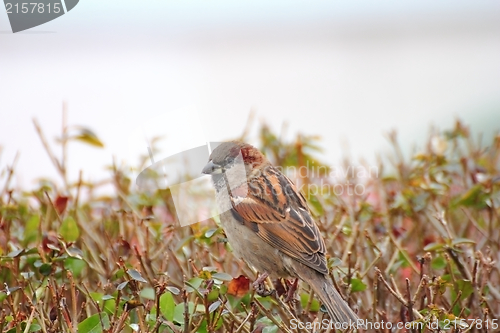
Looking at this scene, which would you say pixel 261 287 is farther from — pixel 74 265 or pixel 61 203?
pixel 61 203

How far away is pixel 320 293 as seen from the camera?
179 centimetres

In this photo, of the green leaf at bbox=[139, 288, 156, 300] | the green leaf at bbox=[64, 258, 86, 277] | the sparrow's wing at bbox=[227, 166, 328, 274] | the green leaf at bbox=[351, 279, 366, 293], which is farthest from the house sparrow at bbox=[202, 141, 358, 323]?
the green leaf at bbox=[64, 258, 86, 277]

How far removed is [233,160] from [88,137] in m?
0.50

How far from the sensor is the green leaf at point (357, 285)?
1720 mm

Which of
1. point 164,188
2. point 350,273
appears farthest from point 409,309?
point 164,188

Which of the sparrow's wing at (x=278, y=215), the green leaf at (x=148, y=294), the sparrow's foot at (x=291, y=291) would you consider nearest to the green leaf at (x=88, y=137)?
the sparrow's wing at (x=278, y=215)

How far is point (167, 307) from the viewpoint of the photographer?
151cm

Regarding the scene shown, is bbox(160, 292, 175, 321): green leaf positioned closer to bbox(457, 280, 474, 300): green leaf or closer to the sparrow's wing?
the sparrow's wing

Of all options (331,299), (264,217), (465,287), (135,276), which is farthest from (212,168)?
(465,287)

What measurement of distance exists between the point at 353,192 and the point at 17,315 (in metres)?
1.26

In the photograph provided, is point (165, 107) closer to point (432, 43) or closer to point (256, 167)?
point (256, 167)

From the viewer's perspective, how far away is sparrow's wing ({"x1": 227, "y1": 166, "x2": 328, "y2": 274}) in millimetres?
2057

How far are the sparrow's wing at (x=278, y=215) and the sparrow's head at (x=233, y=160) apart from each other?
1.9 inches

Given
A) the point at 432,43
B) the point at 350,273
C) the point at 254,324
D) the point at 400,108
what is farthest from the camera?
the point at 432,43
